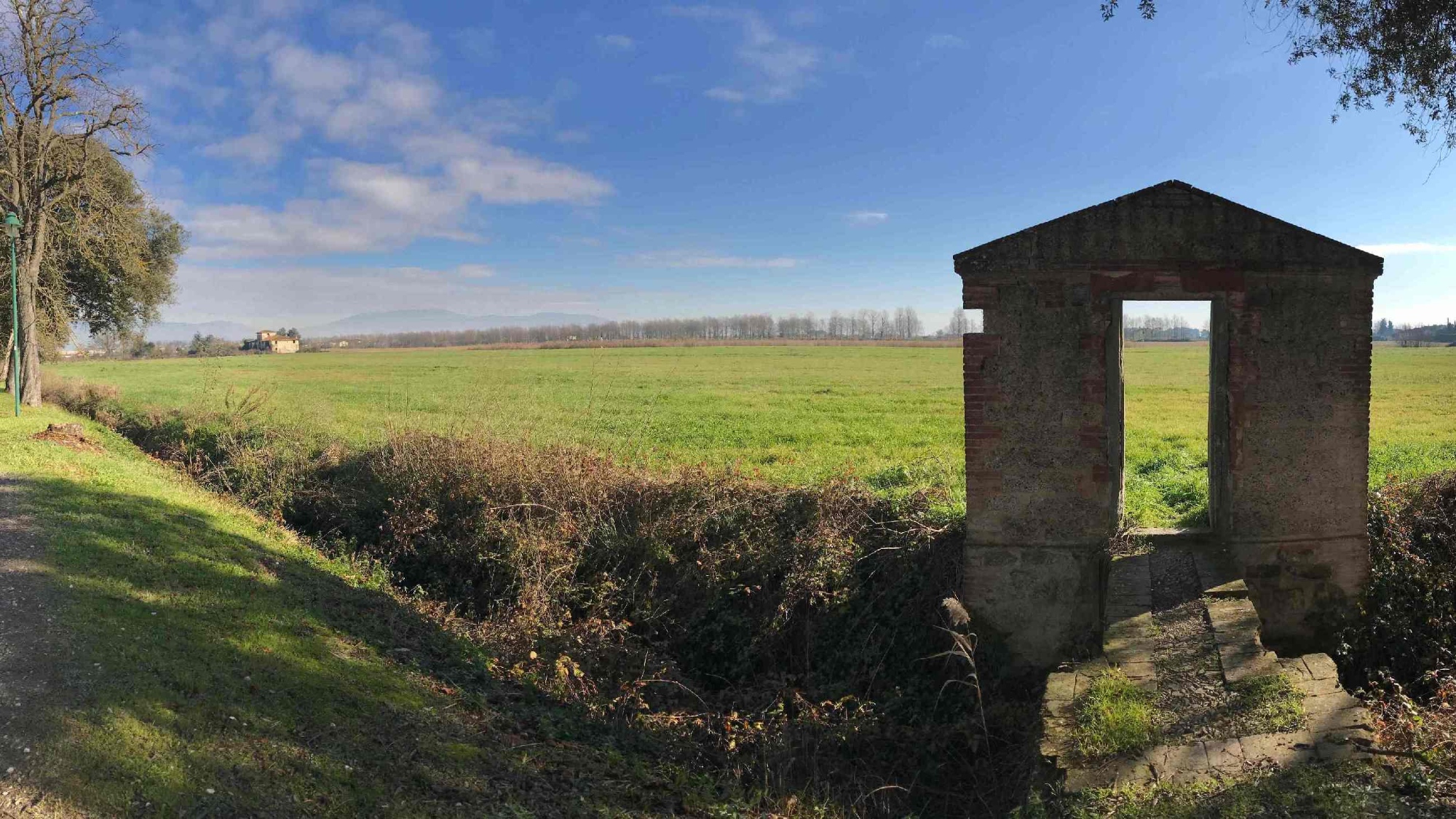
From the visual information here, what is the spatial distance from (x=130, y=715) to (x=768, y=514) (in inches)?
258

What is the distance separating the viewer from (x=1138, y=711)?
5.84m

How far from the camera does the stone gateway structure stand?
7.31 meters

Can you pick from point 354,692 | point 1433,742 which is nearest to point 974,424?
point 1433,742

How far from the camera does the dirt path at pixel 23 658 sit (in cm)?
412

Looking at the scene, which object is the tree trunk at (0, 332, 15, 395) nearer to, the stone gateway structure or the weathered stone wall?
the stone gateway structure

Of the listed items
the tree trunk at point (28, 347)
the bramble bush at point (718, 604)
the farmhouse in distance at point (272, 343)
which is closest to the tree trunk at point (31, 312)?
the tree trunk at point (28, 347)

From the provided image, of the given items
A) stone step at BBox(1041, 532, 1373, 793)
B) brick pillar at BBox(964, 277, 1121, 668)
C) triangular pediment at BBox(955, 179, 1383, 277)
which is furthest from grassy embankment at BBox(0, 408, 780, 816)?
triangular pediment at BBox(955, 179, 1383, 277)

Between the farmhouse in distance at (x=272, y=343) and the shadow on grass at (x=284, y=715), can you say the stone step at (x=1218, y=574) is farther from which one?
the farmhouse in distance at (x=272, y=343)

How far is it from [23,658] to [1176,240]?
10110 millimetres

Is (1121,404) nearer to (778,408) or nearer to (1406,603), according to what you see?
(1406,603)

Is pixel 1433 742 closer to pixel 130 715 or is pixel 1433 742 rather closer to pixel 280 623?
pixel 130 715

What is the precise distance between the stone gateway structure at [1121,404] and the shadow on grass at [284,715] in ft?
13.0

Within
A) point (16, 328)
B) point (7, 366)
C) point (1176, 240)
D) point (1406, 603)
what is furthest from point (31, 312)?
point (1406, 603)

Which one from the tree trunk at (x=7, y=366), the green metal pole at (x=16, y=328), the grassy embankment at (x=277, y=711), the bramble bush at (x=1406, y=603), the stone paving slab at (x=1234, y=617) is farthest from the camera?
the tree trunk at (x=7, y=366)
